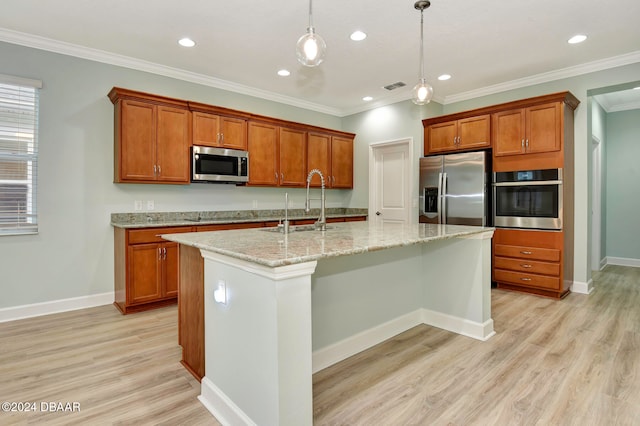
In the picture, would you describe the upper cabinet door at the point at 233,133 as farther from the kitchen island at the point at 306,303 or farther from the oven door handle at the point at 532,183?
the oven door handle at the point at 532,183

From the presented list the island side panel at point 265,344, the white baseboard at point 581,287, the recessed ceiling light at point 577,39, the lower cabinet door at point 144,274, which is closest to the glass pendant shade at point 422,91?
the recessed ceiling light at point 577,39

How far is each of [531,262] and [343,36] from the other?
3.47m

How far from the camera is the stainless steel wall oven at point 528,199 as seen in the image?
13.3ft

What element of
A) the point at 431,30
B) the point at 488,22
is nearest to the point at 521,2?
the point at 488,22

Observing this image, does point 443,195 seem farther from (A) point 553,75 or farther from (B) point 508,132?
(A) point 553,75

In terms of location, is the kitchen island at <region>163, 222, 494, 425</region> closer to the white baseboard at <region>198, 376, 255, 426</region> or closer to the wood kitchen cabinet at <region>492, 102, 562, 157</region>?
the white baseboard at <region>198, 376, 255, 426</region>

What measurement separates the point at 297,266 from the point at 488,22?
3.08 m

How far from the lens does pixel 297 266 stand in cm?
150

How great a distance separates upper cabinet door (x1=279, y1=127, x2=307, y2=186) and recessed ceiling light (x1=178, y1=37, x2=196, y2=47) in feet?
5.96

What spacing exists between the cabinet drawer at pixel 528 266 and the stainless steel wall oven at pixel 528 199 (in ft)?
1.43

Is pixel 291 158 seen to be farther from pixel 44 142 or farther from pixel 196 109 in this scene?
pixel 44 142

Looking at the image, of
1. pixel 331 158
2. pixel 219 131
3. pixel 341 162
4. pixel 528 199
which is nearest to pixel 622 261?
pixel 528 199

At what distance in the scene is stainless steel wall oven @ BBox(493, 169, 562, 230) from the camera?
159 inches

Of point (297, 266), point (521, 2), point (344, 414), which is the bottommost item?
point (344, 414)
